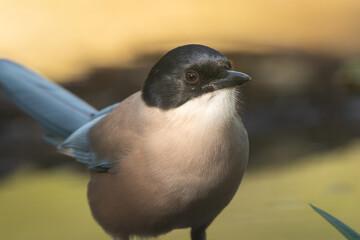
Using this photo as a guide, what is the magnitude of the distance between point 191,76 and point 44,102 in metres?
1.81

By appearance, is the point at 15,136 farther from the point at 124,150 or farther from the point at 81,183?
the point at 124,150

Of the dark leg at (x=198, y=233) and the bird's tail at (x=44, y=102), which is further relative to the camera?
the bird's tail at (x=44, y=102)

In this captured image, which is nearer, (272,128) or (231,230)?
(231,230)

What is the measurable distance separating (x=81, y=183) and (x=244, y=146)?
2.66 meters

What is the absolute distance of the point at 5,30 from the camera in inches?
370

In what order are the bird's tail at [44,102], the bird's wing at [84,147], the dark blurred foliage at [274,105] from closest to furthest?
the bird's wing at [84,147], the bird's tail at [44,102], the dark blurred foliage at [274,105]

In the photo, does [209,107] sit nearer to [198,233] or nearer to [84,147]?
[198,233]

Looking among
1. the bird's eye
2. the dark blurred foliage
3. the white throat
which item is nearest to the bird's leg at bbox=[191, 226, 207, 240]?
the white throat

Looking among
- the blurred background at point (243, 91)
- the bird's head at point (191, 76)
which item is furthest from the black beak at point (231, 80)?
the blurred background at point (243, 91)

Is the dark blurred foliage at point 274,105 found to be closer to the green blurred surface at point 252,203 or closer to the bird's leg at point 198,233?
the green blurred surface at point 252,203

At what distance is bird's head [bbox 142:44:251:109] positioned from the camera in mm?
4113

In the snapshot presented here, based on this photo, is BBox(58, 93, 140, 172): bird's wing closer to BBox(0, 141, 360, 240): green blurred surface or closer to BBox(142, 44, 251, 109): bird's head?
BBox(142, 44, 251, 109): bird's head

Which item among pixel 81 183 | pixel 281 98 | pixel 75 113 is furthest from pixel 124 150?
pixel 281 98

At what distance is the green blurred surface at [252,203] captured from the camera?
5.58 meters
